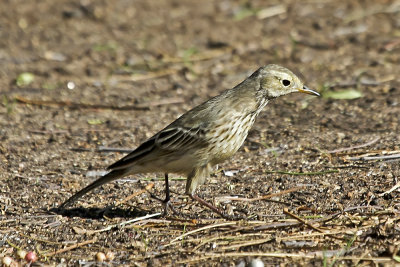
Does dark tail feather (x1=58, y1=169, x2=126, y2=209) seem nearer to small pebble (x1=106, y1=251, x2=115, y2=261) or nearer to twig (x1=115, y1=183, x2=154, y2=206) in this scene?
twig (x1=115, y1=183, x2=154, y2=206)

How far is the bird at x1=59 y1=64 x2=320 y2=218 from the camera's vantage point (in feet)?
19.5

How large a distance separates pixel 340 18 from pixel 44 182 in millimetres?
7306

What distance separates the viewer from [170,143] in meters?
6.04

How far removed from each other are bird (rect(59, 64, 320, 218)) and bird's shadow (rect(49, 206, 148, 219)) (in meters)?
0.08

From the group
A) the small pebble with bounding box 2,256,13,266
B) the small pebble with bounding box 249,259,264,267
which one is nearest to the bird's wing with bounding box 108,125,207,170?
the small pebble with bounding box 2,256,13,266

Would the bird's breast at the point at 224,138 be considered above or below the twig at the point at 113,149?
above

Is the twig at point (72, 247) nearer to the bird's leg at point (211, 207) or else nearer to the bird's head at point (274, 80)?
the bird's leg at point (211, 207)

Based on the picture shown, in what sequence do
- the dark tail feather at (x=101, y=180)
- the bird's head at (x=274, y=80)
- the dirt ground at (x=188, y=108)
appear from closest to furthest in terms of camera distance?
1. the dirt ground at (x=188, y=108)
2. the dark tail feather at (x=101, y=180)
3. the bird's head at (x=274, y=80)

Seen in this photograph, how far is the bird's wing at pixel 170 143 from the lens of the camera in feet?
19.5

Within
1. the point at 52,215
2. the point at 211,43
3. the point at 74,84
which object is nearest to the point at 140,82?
the point at 74,84

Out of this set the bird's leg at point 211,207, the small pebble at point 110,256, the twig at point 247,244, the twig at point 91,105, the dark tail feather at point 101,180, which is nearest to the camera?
the twig at point 247,244

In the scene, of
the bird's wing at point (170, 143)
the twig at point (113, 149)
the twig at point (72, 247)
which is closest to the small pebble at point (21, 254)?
the twig at point (72, 247)

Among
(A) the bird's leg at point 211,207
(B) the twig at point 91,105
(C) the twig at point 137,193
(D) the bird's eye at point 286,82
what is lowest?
(B) the twig at point 91,105

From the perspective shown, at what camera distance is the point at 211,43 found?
11750mm
